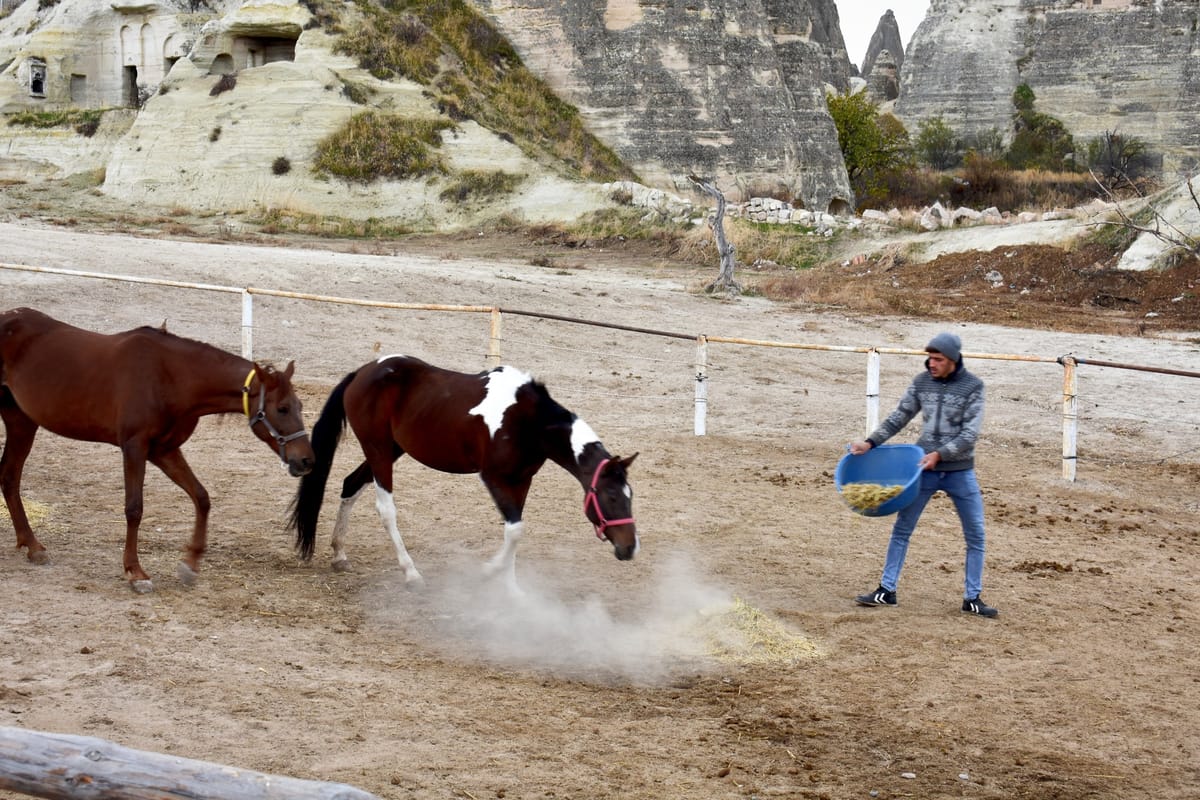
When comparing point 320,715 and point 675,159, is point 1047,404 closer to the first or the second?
point 320,715

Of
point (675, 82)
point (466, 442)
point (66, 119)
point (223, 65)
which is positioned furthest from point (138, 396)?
point (66, 119)

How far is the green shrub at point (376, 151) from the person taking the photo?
117 feet

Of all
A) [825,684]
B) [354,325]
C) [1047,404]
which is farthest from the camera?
[354,325]

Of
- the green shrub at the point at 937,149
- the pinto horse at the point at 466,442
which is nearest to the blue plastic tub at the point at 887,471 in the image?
the pinto horse at the point at 466,442

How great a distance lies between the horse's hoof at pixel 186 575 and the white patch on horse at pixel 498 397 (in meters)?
1.99

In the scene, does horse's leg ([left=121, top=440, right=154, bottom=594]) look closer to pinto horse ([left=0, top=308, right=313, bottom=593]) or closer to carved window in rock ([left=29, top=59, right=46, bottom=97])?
pinto horse ([left=0, top=308, right=313, bottom=593])

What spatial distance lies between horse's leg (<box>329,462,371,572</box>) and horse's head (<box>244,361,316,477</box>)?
1086 mm

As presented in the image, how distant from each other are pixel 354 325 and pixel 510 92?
24.8 meters

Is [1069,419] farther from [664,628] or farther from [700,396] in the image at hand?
[664,628]

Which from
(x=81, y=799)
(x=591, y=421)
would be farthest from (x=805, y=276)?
(x=81, y=799)

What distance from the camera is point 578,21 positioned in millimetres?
43469

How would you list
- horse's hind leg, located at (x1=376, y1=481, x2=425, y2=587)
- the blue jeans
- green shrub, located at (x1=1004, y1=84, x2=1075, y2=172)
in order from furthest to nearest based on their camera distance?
green shrub, located at (x1=1004, y1=84, x2=1075, y2=172) < horse's hind leg, located at (x1=376, y1=481, x2=425, y2=587) < the blue jeans

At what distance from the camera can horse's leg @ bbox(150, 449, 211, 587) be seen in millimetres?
7477

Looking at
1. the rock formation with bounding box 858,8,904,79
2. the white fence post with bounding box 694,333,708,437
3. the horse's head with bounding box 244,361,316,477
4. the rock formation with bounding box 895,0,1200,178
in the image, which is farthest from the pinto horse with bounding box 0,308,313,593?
the rock formation with bounding box 858,8,904,79
